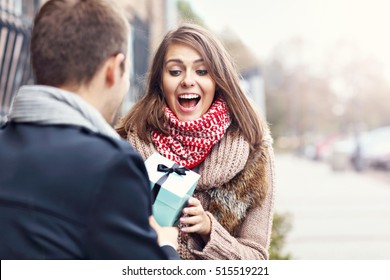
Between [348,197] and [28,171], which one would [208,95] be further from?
[348,197]

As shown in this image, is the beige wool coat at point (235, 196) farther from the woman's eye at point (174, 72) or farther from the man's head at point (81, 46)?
the man's head at point (81, 46)

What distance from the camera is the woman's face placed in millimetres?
2160

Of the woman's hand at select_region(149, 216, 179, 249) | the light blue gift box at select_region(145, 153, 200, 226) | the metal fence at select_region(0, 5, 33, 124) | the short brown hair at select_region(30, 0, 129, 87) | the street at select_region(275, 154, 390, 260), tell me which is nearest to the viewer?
the short brown hair at select_region(30, 0, 129, 87)

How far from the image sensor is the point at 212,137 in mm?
2152

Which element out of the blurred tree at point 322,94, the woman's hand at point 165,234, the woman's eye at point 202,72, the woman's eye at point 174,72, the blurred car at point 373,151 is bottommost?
the woman's hand at point 165,234

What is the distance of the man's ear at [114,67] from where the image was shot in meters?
1.49

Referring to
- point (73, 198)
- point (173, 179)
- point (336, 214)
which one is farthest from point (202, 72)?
point (336, 214)

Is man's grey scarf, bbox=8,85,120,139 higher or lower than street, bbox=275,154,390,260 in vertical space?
lower

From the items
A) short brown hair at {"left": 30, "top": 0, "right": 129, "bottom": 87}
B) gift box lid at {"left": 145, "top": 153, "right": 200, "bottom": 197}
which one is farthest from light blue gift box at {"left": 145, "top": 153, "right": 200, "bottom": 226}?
short brown hair at {"left": 30, "top": 0, "right": 129, "bottom": 87}

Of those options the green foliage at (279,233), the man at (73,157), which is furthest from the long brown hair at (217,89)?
the green foliage at (279,233)

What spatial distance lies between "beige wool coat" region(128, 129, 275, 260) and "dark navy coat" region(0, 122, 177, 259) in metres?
0.69

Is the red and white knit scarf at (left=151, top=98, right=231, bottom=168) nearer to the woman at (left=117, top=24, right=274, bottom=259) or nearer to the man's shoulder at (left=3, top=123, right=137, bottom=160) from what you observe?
the woman at (left=117, top=24, right=274, bottom=259)
